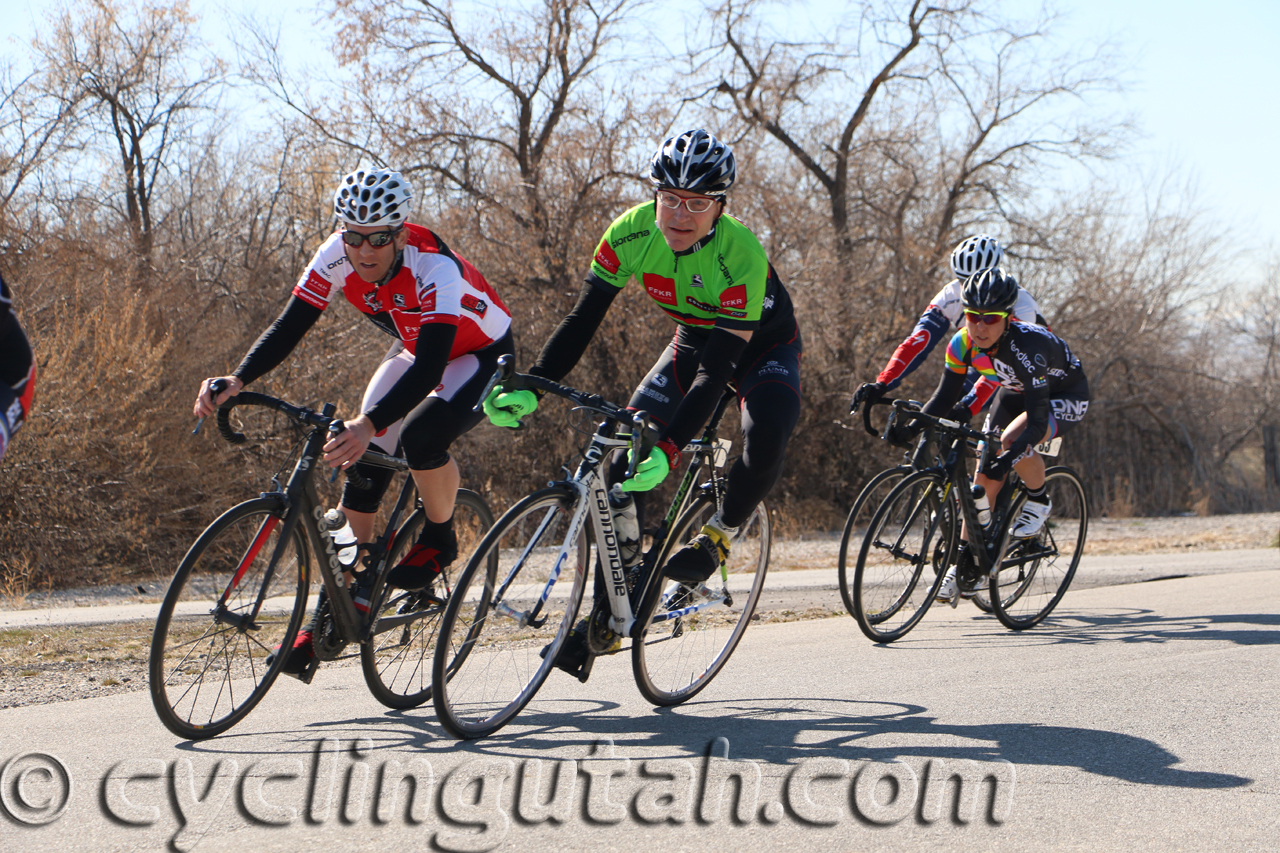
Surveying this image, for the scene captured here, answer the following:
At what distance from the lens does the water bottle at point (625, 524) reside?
4645 mm

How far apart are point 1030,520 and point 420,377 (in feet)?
14.7

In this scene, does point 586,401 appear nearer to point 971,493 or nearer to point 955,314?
point 971,493

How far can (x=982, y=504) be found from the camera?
701 cm

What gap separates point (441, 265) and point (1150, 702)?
3524mm

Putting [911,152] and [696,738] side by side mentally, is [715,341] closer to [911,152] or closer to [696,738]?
[696,738]

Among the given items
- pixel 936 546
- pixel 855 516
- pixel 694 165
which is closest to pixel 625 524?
pixel 694 165

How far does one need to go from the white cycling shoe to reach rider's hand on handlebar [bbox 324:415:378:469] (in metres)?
4.63

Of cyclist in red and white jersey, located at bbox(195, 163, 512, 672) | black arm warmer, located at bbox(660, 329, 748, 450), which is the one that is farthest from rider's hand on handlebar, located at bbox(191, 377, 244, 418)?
black arm warmer, located at bbox(660, 329, 748, 450)

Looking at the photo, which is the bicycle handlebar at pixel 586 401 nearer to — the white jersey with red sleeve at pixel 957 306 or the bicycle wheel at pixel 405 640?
the bicycle wheel at pixel 405 640

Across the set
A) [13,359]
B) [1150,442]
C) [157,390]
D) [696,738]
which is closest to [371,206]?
[13,359]

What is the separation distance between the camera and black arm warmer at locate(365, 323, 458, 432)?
431 centimetres

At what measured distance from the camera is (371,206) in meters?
4.59

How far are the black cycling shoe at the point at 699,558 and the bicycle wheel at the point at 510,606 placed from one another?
0.43m

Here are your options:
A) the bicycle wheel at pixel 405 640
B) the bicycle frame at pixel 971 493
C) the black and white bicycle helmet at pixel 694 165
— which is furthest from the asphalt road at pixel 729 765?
the black and white bicycle helmet at pixel 694 165
